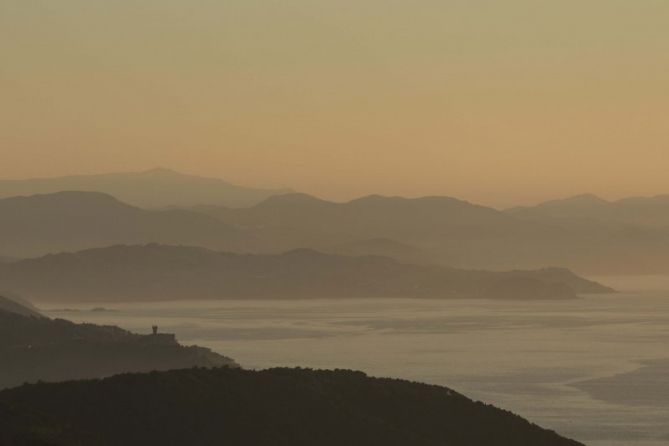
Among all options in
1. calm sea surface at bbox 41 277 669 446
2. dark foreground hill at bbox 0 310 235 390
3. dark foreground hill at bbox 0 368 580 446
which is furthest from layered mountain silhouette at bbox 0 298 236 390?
dark foreground hill at bbox 0 368 580 446

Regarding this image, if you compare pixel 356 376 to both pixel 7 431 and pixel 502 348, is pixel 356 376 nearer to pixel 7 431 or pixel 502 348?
pixel 7 431

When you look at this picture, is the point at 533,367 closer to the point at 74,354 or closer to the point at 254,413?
the point at 74,354

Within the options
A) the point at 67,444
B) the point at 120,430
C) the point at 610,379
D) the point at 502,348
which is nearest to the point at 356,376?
the point at 120,430

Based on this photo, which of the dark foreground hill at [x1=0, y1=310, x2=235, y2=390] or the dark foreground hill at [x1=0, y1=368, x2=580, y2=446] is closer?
the dark foreground hill at [x1=0, y1=368, x2=580, y2=446]

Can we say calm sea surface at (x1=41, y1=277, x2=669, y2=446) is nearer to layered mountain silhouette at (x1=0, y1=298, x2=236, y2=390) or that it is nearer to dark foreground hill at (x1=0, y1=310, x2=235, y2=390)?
layered mountain silhouette at (x1=0, y1=298, x2=236, y2=390)

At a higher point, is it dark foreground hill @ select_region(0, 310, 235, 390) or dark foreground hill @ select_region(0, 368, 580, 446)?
dark foreground hill @ select_region(0, 310, 235, 390)

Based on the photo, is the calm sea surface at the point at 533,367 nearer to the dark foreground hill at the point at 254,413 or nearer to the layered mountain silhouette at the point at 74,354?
the layered mountain silhouette at the point at 74,354

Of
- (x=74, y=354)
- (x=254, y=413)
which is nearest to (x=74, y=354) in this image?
(x=74, y=354)
